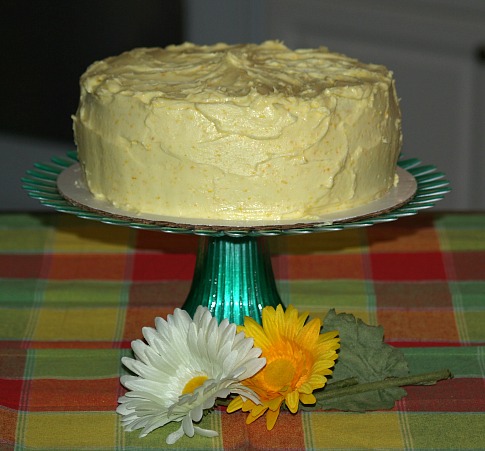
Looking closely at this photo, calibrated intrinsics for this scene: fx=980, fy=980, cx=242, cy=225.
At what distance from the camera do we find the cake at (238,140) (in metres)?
1.32

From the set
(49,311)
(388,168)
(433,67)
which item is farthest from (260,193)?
(433,67)

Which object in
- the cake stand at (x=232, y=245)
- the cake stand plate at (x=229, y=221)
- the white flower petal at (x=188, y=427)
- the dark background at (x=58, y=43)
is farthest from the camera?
the dark background at (x=58, y=43)

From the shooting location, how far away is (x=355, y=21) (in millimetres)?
3162

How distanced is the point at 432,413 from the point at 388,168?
1.23ft

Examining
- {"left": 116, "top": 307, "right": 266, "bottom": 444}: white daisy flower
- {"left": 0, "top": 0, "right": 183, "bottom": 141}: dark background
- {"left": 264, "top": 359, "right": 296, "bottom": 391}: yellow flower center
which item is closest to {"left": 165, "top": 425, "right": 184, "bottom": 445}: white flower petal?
{"left": 116, "top": 307, "right": 266, "bottom": 444}: white daisy flower

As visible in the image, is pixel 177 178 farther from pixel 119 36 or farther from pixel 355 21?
pixel 119 36

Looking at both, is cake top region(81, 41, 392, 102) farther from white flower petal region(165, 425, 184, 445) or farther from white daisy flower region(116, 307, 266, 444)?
white flower petal region(165, 425, 184, 445)

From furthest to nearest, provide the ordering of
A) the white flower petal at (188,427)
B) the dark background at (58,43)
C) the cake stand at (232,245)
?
1. the dark background at (58,43)
2. the cake stand at (232,245)
3. the white flower petal at (188,427)

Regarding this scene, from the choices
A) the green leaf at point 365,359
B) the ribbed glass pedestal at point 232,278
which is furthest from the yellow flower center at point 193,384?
the ribbed glass pedestal at point 232,278

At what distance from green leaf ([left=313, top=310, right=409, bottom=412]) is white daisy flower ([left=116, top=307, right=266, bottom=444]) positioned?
0.15m

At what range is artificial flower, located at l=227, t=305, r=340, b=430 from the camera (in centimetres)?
122

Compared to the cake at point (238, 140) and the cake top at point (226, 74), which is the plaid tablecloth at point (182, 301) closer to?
the cake at point (238, 140)

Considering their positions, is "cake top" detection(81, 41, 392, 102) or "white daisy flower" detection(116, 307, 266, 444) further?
"cake top" detection(81, 41, 392, 102)

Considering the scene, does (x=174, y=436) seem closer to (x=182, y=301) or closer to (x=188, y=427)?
(x=188, y=427)
